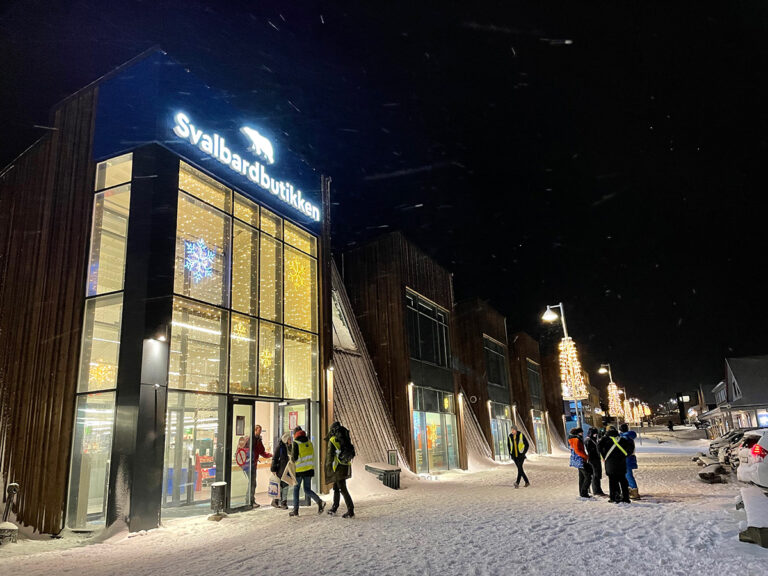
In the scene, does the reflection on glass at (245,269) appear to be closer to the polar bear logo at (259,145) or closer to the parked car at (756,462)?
the polar bear logo at (259,145)

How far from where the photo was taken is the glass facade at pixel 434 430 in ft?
71.6

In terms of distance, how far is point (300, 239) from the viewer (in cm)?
1602

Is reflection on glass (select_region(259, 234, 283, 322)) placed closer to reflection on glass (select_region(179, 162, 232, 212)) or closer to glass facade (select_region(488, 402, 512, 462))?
reflection on glass (select_region(179, 162, 232, 212))

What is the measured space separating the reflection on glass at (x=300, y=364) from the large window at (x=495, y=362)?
18829 millimetres

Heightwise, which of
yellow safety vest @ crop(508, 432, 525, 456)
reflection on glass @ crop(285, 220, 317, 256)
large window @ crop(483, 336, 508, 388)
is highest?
reflection on glass @ crop(285, 220, 317, 256)

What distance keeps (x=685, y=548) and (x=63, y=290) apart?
1189 cm

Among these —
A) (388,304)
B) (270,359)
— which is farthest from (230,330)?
(388,304)

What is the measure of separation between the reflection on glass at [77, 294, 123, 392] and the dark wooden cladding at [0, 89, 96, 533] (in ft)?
0.61

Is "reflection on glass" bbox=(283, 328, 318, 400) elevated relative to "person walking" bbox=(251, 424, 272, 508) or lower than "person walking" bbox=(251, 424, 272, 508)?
elevated

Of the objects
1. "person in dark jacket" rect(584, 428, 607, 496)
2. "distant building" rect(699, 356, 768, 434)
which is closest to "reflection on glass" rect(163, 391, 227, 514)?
"person in dark jacket" rect(584, 428, 607, 496)

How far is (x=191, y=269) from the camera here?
1186cm

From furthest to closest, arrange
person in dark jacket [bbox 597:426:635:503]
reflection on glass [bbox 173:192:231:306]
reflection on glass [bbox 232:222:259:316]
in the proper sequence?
reflection on glass [bbox 232:222:259:316] < reflection on glass [bbox 173:192:231:306] < person in dark jacket [bbox 597:426:635:503]

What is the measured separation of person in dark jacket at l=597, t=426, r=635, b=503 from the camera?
10.3 m

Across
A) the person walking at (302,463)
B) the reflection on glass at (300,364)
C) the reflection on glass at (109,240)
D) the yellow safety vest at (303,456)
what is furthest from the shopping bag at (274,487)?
the reflection on glass at (109,240)
